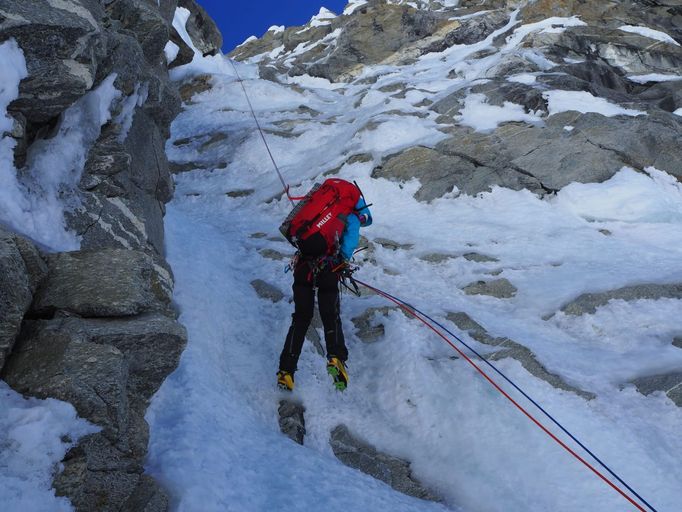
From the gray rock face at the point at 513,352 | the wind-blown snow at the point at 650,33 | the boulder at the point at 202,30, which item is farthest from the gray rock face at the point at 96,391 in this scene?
the wind-blown snow at the point at 650,33

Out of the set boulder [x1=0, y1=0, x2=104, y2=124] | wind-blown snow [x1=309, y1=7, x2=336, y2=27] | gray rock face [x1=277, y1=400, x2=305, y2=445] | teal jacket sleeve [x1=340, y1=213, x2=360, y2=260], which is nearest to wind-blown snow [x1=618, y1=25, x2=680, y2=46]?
teal jacket sleeve [x1=340, y1=213, x2=360, y2=260]

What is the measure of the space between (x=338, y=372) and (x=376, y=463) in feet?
3.89

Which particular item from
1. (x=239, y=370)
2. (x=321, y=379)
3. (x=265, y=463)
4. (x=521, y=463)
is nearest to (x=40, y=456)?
(x=265, y=463)

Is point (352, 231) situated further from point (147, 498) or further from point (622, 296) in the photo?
point (622, 296)

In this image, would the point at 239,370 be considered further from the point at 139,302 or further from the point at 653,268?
the point at 653,268

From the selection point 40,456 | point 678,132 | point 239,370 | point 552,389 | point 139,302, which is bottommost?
point 552,389

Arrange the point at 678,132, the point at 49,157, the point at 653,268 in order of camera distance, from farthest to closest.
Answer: the point at 678,132
the point at 653,268
the point at 49,157

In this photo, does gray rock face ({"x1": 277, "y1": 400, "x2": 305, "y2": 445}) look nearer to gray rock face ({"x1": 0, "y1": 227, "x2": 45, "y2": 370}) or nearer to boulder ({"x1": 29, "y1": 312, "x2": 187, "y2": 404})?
boulder ({"x1": 29, "y1": 312, "x2": 187, "y2": 404})

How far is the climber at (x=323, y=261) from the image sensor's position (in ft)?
20.6

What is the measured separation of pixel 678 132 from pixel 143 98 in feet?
49.7

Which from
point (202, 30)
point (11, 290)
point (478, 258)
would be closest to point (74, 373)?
point (11, 290)

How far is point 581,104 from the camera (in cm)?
1730

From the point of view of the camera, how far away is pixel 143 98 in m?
8.22

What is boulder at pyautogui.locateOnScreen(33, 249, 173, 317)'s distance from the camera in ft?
13.9
